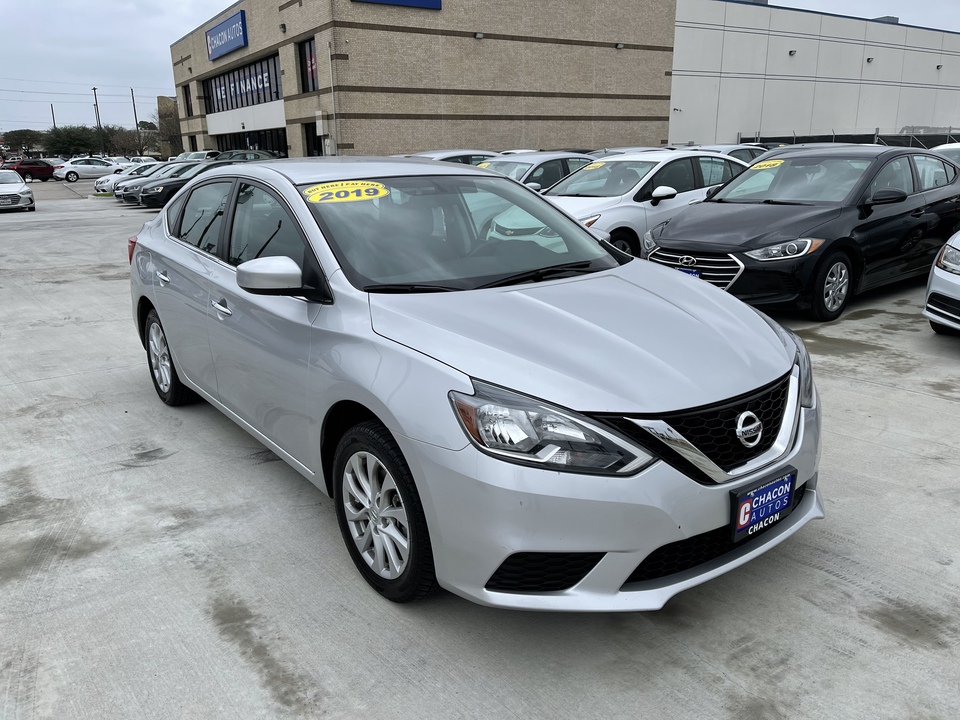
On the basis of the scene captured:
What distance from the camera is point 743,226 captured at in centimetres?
703

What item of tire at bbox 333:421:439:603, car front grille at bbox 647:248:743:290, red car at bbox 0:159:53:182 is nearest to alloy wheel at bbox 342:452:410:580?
tire at bbox 333:421:439:603

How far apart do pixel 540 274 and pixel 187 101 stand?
155 ft

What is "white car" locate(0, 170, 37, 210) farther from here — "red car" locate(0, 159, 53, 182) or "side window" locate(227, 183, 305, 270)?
"red car" locate(0, 159, 53, 182)

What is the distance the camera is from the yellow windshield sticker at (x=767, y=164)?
26.8ft

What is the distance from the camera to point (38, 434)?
4758mm

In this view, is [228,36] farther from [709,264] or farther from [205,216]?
[205,216]

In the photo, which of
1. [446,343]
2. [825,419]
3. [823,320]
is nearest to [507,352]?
[446,343]

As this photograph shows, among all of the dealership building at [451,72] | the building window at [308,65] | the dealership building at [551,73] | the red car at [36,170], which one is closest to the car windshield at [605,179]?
the dealership building at [451,72]

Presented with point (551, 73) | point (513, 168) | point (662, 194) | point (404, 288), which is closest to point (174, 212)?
point (404, 288)

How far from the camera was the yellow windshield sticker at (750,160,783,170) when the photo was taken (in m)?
8.18

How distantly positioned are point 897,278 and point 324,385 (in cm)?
693

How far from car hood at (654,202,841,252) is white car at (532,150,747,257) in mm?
1293

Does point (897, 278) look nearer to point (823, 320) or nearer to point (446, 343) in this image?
point (823, 320)

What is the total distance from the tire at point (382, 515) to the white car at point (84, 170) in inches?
2048
